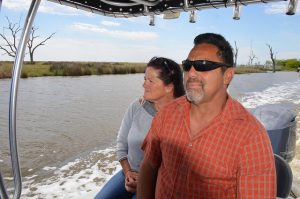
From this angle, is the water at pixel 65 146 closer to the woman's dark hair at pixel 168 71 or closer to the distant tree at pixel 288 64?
the woman's dark hair at pixel 168 71

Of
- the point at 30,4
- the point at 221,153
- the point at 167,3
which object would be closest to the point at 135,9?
the point at 167,3

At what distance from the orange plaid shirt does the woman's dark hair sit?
729mm

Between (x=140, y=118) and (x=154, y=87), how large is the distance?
0.83 feet

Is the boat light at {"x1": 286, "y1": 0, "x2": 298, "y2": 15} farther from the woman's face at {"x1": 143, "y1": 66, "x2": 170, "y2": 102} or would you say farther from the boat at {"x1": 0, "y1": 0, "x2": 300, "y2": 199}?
the woman's face at {"x1": 143, "y1": 66, "x2": 170, "y2": 102}

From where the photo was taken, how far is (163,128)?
5.84ft

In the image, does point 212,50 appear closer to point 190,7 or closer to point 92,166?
point 190,7

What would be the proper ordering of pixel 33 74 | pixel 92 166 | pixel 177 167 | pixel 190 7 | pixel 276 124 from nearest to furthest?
pixel 177 167 → pixel 190 7 → pixel 276 124 → pixel 92 166 → pixel 33 74

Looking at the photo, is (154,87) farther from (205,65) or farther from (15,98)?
(15,98)

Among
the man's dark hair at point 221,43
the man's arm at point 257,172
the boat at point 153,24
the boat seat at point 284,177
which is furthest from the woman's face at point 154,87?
the man's arm at point 257,172

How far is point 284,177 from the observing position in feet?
6.20

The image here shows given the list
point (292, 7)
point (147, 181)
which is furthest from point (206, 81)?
point (292, 7)

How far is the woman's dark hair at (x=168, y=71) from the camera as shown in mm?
2516

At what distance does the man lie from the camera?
58.0 inches

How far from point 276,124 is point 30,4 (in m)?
2.60
